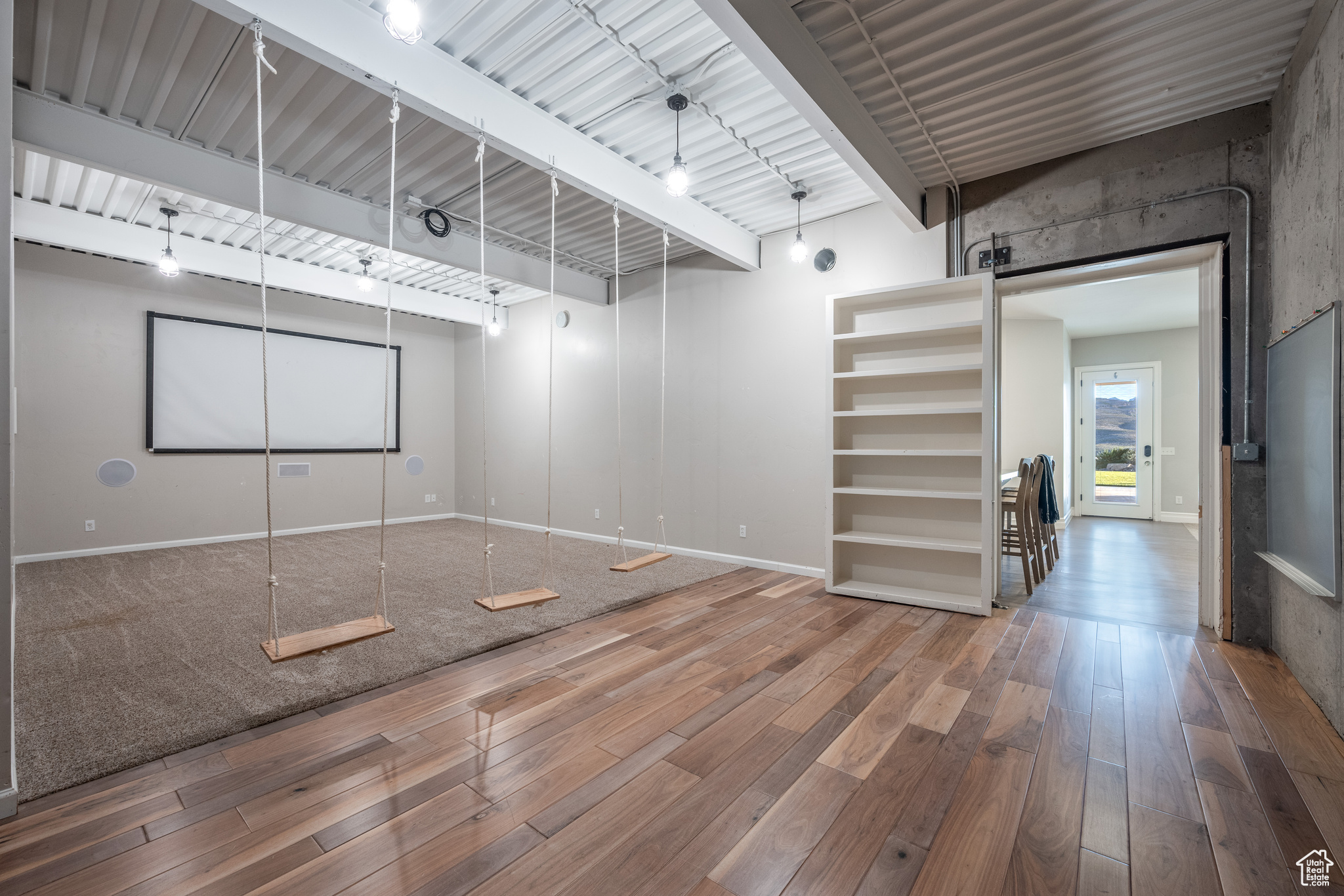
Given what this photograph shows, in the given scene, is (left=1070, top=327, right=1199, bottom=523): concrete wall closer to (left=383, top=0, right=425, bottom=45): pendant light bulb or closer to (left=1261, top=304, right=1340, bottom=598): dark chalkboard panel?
(left=1261, top=304, right=1340, bottom=598): dark chalkboard panel

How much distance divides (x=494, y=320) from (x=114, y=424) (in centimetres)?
417

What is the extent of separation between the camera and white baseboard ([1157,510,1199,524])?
331 inches

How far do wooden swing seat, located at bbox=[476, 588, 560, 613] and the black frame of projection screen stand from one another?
356cm

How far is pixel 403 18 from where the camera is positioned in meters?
2.02

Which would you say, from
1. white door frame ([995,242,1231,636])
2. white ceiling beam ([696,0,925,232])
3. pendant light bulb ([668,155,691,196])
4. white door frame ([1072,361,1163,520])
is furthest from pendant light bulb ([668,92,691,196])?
white door frame ([1072,361,1163,520])

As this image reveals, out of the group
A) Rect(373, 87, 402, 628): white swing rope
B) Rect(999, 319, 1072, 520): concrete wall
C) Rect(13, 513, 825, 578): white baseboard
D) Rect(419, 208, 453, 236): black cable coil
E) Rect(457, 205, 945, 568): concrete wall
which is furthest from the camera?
Rect(999, 319, 1072, 520): concrete wall

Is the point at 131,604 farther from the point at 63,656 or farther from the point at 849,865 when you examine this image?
the point at 849,865

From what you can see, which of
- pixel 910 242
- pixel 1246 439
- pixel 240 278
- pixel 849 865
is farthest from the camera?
pixel 240 278

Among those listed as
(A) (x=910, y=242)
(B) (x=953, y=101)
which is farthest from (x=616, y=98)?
(A) (x=910, y=242)

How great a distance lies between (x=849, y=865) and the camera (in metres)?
1.50

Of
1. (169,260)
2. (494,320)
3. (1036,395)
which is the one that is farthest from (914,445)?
(169,260)

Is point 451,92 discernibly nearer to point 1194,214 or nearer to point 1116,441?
point 1194,214

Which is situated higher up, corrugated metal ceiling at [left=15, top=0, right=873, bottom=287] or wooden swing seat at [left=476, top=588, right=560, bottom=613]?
corrugated metal ceiling at [left=15, top=0, right=873, bottom=287]

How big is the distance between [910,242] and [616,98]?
8.13 ft
